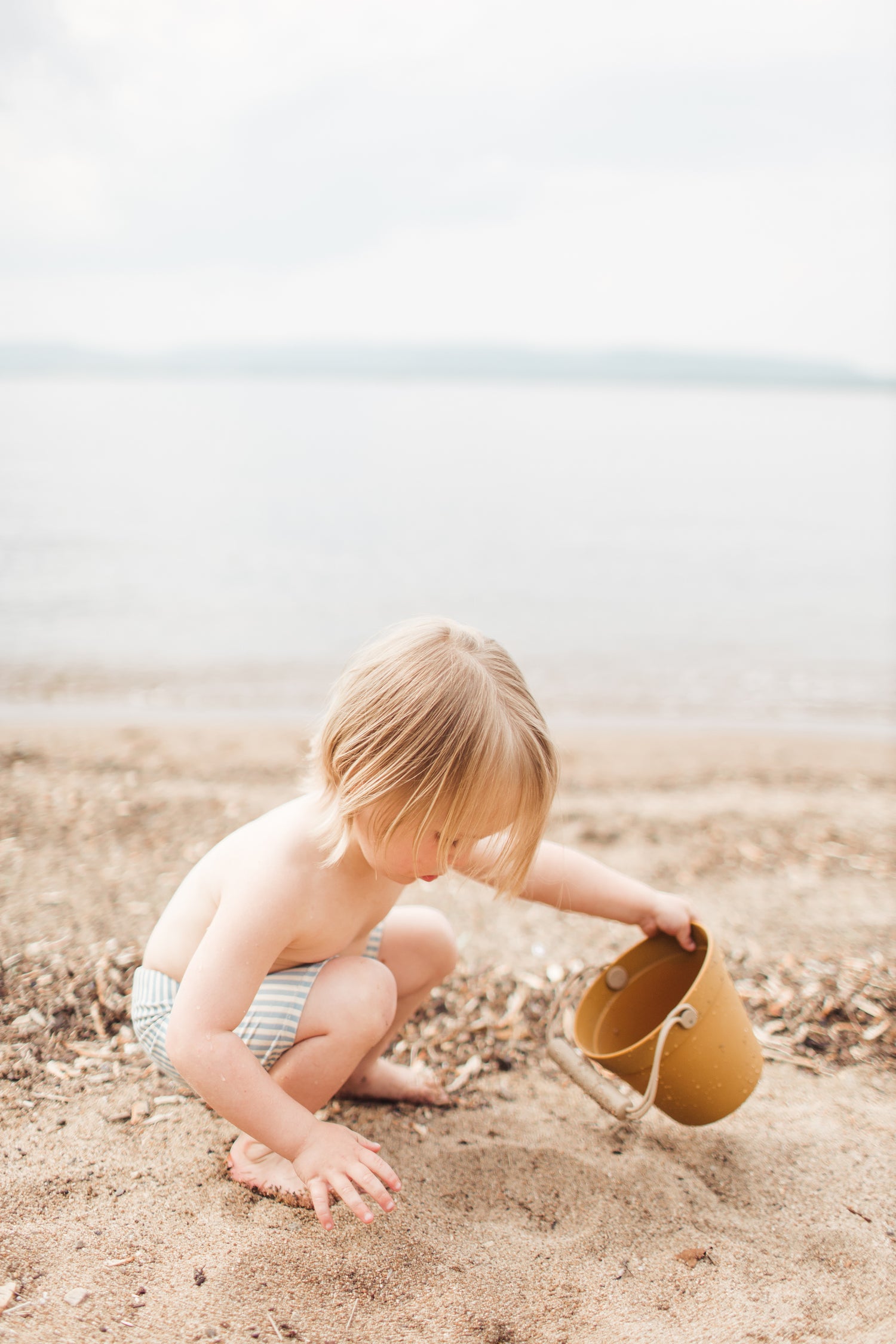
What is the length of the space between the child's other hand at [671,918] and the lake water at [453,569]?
15.9 ft

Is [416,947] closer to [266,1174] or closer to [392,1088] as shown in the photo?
[392,1088]

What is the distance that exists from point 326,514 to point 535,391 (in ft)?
363

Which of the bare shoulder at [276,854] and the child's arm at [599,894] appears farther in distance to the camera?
the child's arm at [599,894]

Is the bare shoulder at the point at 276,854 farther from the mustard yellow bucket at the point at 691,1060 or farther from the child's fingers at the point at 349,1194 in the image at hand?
the mustard yellow bucket at the point at 691,1060

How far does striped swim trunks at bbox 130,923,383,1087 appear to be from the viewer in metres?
1.93

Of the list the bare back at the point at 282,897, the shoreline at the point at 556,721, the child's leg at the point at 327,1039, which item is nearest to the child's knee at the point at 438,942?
the bare back at the point at 282,897

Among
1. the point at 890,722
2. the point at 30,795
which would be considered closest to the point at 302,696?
the point at 30,795

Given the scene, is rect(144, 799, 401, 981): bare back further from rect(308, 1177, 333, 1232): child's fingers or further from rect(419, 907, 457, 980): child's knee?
rect(308, 1177, 333, 1232): child's fingers

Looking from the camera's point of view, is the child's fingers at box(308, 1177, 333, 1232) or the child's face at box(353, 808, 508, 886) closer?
the child's fingers at box(308, 1177, 333, 1232)

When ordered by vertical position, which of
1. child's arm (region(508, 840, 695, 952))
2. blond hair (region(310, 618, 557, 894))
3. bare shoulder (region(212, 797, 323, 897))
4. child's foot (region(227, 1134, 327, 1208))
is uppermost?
blond hair (region(310, 618, 557, 894))

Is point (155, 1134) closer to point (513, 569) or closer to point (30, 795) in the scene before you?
point (30, 795)

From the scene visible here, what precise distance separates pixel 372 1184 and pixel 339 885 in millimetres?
533

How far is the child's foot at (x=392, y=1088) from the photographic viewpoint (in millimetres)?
2352

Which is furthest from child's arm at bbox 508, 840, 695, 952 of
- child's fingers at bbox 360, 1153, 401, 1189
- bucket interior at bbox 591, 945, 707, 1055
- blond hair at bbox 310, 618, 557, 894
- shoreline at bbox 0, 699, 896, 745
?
shoreline at bbox 0, 699, 896, 745
